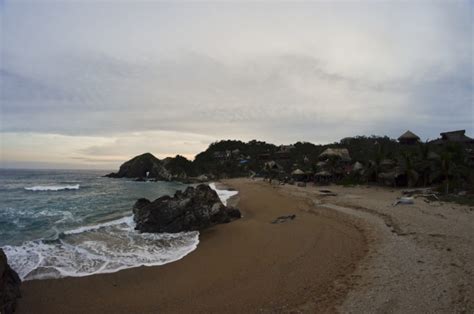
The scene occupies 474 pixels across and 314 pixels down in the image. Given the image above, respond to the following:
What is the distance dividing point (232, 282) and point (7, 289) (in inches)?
230

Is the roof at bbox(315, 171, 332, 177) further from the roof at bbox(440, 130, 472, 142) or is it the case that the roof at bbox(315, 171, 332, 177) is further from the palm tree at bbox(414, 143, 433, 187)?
the roof at bbox(440, 130, 472, 142)

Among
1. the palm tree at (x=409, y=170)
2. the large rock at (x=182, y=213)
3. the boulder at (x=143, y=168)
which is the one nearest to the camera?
the large rock at (x=182, y=213)

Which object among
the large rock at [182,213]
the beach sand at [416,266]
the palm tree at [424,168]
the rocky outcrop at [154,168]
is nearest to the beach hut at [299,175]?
the palm tree at [424,168]

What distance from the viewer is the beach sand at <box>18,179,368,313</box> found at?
7.24 metres

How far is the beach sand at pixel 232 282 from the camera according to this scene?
7.24 m

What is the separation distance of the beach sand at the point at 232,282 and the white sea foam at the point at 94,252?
69 centimetres

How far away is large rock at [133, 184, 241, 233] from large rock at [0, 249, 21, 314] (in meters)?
8.12

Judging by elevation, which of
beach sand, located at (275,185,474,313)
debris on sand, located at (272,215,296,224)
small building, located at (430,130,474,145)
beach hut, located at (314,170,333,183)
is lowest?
debris on sand, located at (272,215,296,224)

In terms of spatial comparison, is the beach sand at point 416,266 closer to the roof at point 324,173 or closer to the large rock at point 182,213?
the large rock at point 182,213

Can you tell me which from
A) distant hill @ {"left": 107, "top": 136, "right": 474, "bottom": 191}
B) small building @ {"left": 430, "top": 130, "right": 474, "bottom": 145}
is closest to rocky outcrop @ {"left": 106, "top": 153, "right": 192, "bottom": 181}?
distant hill @ {"left": 107, "top": 136, "right": 474, "bottom": 191}

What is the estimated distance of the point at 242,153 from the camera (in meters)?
87.5

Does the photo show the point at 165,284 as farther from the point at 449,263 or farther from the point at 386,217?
the point at 386,217

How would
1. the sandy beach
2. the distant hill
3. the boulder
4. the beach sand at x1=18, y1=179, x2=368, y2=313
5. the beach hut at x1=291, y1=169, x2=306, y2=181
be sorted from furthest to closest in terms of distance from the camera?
the boulder
the beach hut at x1=291, y1=169, x2=306, y2=181
the distant hill
the beach sand at x1=18, y1=179, x2=368, y2=313
the sandy beach

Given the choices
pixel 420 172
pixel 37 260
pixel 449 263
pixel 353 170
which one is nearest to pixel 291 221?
pixel 449 263
